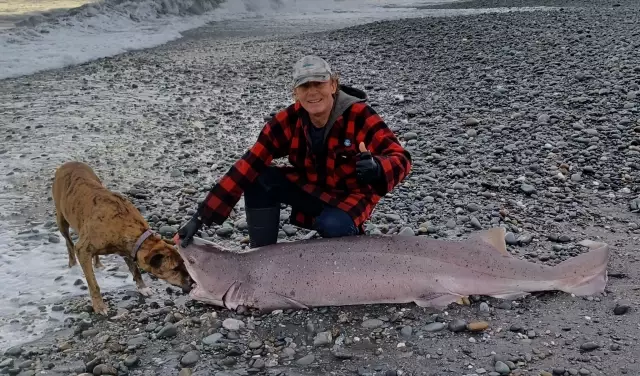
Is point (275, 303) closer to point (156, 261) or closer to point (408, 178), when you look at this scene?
point (156, 261)

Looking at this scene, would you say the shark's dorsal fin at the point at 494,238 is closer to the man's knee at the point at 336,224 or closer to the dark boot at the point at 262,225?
the man's knee at the point at 336,224

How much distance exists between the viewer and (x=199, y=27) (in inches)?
1077

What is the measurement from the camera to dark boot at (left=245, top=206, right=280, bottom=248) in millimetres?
5559

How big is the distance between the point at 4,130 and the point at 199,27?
715 inches

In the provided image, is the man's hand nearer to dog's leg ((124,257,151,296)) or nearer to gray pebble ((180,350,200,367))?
gray pebble ((180,350,200,367))

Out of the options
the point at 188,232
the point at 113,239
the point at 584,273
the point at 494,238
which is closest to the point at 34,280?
the point at 113,239

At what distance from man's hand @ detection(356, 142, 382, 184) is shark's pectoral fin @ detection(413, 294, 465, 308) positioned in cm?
103

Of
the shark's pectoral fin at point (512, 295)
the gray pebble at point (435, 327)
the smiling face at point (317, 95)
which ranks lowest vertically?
the gray pebble at point (435, 327)

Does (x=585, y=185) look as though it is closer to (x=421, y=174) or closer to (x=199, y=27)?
(x=421, y=174)

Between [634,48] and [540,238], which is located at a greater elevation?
[634,48]

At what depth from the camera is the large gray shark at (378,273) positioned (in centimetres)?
477

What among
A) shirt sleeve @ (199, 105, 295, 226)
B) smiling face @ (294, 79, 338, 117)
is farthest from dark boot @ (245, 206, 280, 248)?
smiling face @ (294, 79, 338, 117)

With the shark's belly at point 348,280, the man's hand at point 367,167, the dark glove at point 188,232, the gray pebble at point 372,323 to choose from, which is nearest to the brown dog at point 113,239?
the dark glove at point 188,232

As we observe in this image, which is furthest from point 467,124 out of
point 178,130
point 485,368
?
point 485,368
